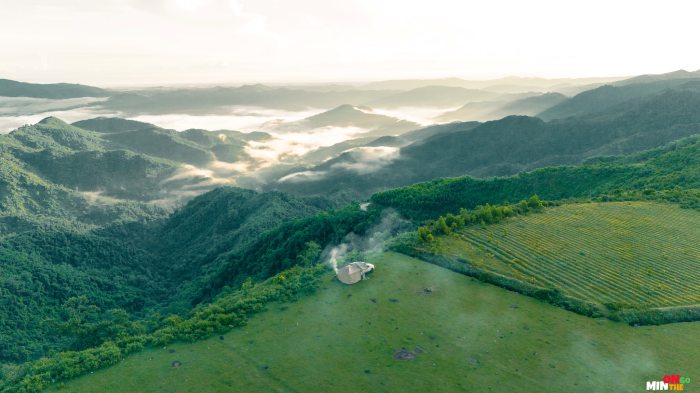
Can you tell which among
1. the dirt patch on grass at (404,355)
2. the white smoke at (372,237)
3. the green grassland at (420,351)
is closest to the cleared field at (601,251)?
the green grassland at (420,351)

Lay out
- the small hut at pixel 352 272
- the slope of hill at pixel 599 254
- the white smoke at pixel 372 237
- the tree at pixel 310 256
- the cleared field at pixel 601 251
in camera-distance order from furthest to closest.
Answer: the white smoke at pixel 372 237 → the tree at pixel 310 256 → the small hut at pixel 352 272 → the cleared field at pixel 601 251 → the slope of hill at pixel 599 254

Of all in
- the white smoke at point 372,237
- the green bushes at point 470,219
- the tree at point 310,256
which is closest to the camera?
the green bushes at point 470,219

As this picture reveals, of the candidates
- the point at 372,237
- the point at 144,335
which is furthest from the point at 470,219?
the point at 144,335

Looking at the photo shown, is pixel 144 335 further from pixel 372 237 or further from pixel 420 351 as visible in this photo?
pixel 372 237

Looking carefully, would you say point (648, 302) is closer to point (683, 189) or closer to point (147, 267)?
point (683, 189)

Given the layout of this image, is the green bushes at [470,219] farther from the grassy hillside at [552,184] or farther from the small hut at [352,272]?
the grassy hillside at [552,184]

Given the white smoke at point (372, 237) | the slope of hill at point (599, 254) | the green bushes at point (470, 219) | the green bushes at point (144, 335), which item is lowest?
the white smoke at point (372, 237)
